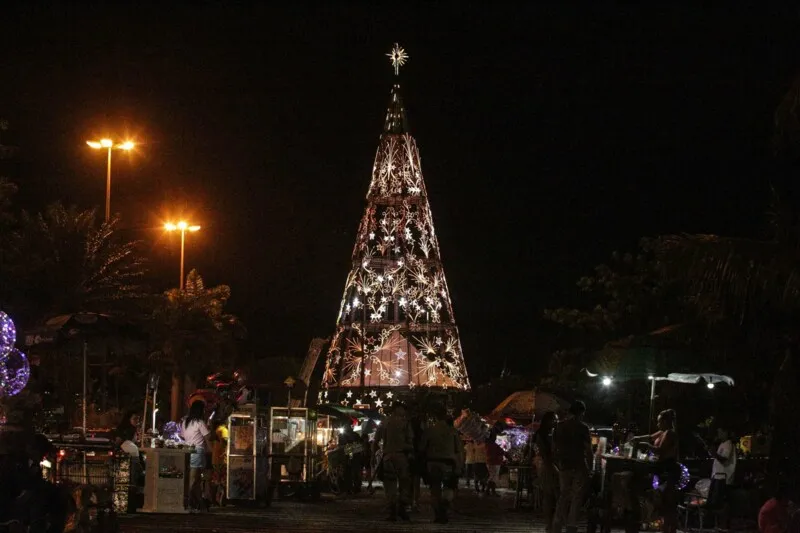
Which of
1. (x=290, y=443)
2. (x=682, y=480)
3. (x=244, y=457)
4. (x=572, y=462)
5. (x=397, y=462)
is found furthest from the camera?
(x=290, y=443)

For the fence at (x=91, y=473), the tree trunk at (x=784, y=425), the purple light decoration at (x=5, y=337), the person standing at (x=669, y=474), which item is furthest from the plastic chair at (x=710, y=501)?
the purple light decoration at (x=5, y=337)

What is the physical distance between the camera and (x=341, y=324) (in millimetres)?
60656

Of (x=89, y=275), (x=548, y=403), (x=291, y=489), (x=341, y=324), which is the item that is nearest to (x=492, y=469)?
(x=548, y=403)

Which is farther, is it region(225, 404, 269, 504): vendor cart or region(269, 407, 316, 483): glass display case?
region(269, 407, 316, 483): glass display case

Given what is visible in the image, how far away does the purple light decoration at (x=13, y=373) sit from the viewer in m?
17.8

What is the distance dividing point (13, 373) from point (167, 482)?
12.5ft

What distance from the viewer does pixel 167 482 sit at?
20844 mm

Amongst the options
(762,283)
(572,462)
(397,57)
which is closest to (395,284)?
(397,57)

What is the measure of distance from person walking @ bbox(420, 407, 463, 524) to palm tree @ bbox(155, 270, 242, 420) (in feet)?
71.7

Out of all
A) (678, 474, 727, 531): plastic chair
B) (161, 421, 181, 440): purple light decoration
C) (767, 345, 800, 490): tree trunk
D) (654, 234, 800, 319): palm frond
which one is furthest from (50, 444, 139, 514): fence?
(678, 474, 727, 531): plastic chair

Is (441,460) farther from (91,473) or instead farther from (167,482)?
(91,473)

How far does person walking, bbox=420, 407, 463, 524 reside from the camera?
67.7ft

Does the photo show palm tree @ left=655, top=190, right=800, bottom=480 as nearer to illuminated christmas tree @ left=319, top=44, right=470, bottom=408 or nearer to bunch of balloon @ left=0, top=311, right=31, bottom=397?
bunch of balloon @ left=0, top=311, right=31, bottom=397

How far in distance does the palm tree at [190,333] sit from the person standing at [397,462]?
21689mm
